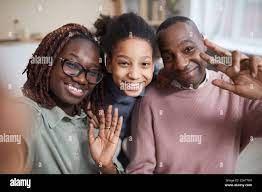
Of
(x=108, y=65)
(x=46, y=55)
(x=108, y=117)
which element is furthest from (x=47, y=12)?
(x=108, y=117)

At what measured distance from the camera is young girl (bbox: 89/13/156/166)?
1.43 meters

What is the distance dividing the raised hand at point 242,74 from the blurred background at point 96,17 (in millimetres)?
24

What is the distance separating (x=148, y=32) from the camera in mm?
1441

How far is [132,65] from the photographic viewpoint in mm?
1438

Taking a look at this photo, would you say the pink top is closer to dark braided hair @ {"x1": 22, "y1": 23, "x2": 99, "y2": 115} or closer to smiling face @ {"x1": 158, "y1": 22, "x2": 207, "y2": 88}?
smiling face @ {"x1": 158, "y1": 22, "x2": 207, "y2": 88}

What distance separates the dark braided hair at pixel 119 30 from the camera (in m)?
1.43

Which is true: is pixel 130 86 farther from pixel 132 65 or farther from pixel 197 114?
pixel 197 114

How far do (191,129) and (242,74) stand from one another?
218 mm

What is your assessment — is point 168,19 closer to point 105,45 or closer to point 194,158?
point 105,45

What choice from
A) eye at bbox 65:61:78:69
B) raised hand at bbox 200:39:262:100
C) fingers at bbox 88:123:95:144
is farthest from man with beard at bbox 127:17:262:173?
eye at bbox 65:61:78:69

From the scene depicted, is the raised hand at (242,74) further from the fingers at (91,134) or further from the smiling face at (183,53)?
the fingers at (91,134)

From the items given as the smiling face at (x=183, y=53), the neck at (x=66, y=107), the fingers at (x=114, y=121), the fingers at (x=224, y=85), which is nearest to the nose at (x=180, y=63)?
the smiling face at (x=183, y=53)
